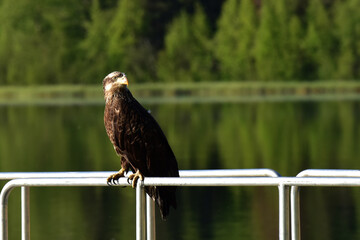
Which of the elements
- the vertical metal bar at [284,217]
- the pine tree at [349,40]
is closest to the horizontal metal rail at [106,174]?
the vertical metal bar at [284,217]

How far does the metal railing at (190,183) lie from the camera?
4.20m

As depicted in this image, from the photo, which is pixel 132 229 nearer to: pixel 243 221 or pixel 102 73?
pixel 243 221

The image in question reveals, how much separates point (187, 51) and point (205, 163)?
186 ft

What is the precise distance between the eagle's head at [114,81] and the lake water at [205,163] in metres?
9.97

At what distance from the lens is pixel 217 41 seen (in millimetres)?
85188

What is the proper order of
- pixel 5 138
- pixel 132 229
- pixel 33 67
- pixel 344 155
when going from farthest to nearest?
1. pixel 33 67
2. pixel 5 138
3. pixel 344 155
4. pixel 132 229

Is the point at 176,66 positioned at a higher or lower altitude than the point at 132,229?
higher

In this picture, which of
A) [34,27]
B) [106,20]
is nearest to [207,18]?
[106,20]

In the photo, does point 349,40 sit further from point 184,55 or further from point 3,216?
point 3,216

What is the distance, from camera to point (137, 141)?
202 inches

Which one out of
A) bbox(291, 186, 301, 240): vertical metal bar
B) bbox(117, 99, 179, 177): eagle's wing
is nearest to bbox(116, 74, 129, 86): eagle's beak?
bbox(117, 99, 179, 177): eagle's wing

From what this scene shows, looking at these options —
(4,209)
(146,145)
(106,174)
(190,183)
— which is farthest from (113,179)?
(190,183)

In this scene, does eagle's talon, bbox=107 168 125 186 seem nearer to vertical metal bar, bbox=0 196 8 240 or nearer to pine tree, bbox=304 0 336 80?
vertical metal bar, bbox=0 196 8 240

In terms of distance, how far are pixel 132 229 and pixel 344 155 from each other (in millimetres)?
14538
